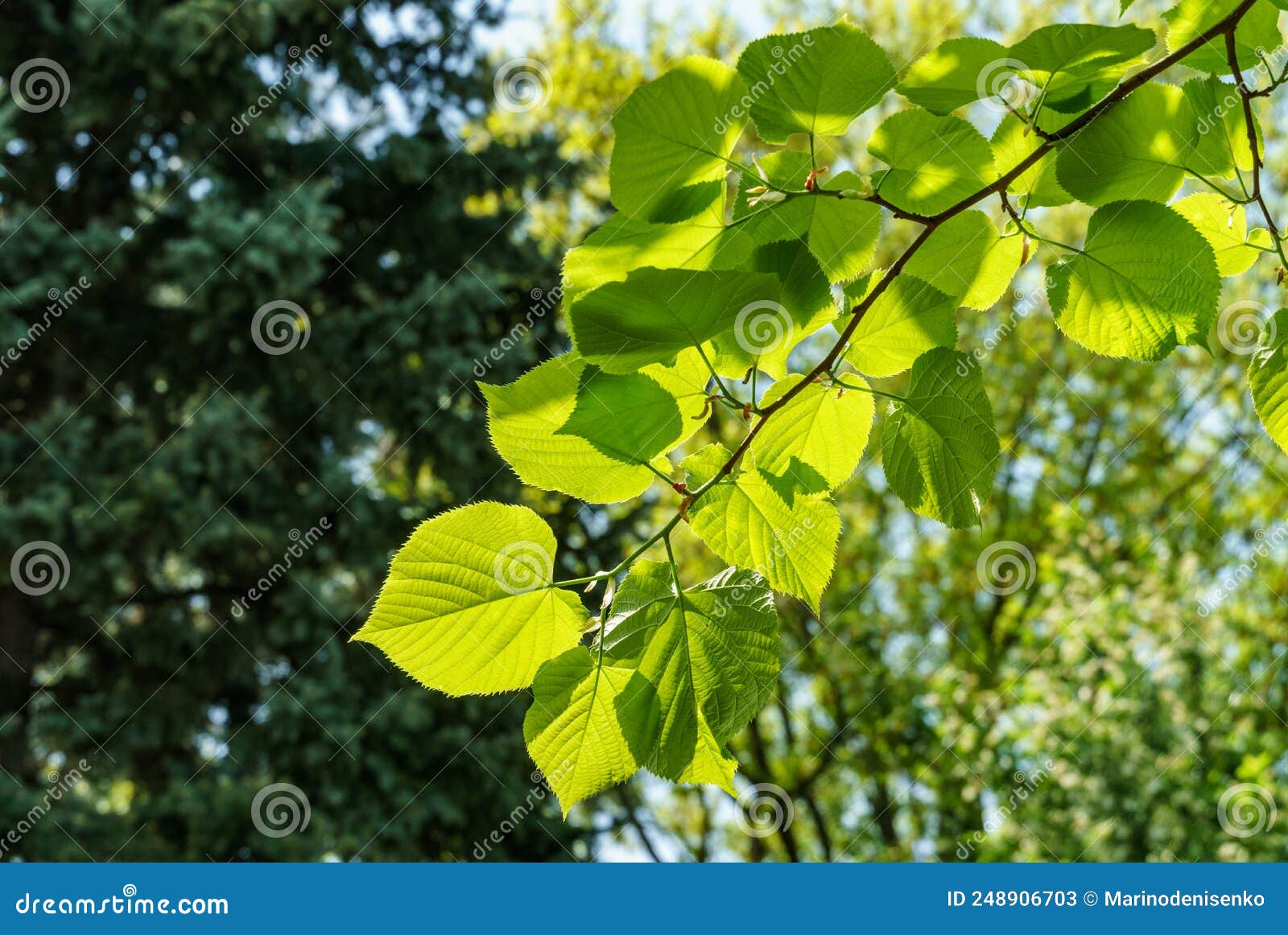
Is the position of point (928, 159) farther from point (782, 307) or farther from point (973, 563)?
point (973, 563)

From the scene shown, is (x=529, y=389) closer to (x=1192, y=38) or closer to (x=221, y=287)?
(x=1192, y=38)

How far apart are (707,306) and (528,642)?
7.6 inches

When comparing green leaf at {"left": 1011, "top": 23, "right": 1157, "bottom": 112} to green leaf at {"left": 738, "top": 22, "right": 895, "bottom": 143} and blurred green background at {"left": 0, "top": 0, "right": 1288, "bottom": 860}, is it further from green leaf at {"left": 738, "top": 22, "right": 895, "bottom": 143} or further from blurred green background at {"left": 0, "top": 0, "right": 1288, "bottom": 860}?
blurred green background at {"left": 0, "top": 0, "right": 1288, "bottom": 860}

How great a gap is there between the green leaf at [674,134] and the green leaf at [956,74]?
0.11m

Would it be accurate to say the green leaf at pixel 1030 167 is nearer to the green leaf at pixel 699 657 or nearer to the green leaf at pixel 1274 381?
the green leaf at pixel 1274 381

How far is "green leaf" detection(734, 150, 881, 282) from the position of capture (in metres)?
0.65

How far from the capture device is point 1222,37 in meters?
0.72

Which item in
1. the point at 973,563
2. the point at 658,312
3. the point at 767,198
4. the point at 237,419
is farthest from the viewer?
the point at 973,563

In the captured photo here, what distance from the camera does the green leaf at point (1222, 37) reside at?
0.72 metres

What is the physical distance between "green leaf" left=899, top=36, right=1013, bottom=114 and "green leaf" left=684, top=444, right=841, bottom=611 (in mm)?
234

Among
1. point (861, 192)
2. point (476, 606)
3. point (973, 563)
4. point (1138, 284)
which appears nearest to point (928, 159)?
point (861, 192)

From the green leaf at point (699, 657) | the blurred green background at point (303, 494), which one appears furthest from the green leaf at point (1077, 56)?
the blurred green background at point (303, 494)

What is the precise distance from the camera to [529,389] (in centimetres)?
61

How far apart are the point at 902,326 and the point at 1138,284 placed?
0.50 ft
